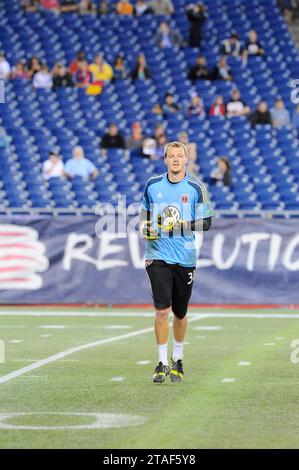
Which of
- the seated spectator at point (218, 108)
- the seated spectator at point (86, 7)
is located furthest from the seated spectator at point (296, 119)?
the seated spectator at point (86, 7)

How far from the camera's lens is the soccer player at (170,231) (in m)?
9.39

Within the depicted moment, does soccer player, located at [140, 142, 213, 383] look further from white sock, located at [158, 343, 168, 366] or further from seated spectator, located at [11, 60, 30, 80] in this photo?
seated spectator, located at [11, 60, 30, 80]

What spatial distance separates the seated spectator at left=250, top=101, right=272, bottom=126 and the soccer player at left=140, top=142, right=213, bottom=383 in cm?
1627

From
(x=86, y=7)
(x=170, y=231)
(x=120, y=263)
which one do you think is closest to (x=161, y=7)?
(x=86, y=7)

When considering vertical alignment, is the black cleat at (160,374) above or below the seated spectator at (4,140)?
below

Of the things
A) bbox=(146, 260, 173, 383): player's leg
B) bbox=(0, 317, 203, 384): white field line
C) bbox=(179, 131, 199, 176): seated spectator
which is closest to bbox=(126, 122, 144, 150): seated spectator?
bbox=(179, 131, 199, 176): seated spectator

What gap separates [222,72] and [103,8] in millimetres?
5112

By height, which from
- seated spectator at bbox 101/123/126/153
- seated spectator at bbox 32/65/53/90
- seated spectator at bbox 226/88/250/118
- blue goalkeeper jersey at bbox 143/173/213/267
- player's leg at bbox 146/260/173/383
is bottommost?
player's leg at bbox 146/260/173/383

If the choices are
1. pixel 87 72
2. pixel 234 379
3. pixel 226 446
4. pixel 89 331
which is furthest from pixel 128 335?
pixel 87 72

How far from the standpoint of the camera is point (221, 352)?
1200 centimetres

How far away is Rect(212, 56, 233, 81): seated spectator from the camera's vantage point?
27141 mm

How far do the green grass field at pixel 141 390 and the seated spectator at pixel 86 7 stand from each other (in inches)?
667

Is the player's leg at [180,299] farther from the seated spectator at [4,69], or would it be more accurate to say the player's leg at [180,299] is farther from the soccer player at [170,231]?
the seated spectator at [4,69]
